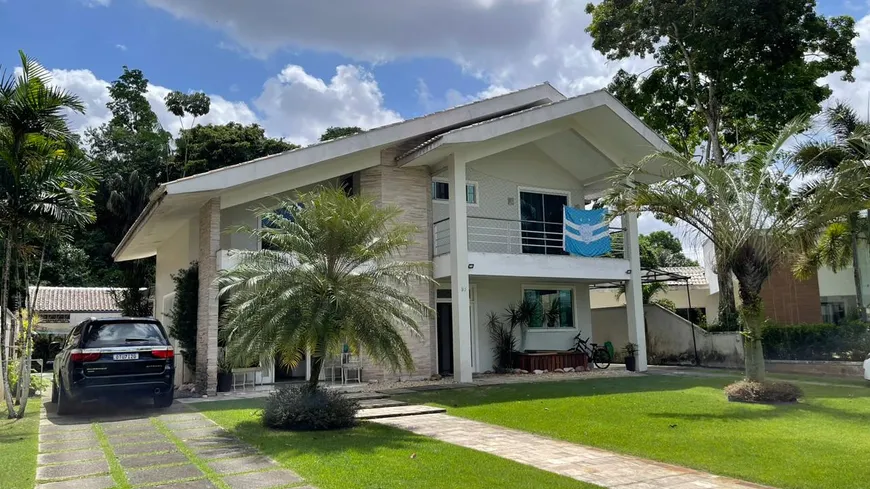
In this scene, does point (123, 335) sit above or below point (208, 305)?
below

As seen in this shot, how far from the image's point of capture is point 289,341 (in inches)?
336

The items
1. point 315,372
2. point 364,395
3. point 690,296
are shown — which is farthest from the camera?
point 690,296

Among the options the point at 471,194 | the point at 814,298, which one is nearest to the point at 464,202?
the point at 471,194

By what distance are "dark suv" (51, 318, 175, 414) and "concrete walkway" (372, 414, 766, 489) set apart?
3.98 metres

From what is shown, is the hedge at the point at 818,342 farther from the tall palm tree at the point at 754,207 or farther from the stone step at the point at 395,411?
the stone step at the point at 395,411

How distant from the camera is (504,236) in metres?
17.8

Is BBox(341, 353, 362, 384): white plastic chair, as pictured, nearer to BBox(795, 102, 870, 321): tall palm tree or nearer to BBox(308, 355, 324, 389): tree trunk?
BBox(308, 355, 324, 389): tree trunk

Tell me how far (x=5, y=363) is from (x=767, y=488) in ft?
38.1

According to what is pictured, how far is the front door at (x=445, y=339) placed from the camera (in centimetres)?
1762

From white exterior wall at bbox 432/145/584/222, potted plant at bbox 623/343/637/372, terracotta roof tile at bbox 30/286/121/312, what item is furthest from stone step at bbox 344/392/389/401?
terracotta roof tile at bbox 30/286/121/312

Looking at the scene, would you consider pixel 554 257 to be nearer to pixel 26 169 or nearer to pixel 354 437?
pixel 354 437

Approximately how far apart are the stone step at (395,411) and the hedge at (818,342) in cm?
1185

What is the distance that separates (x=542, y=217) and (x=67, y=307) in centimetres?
2604

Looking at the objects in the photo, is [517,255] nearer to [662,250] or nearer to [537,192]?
[537,192]
